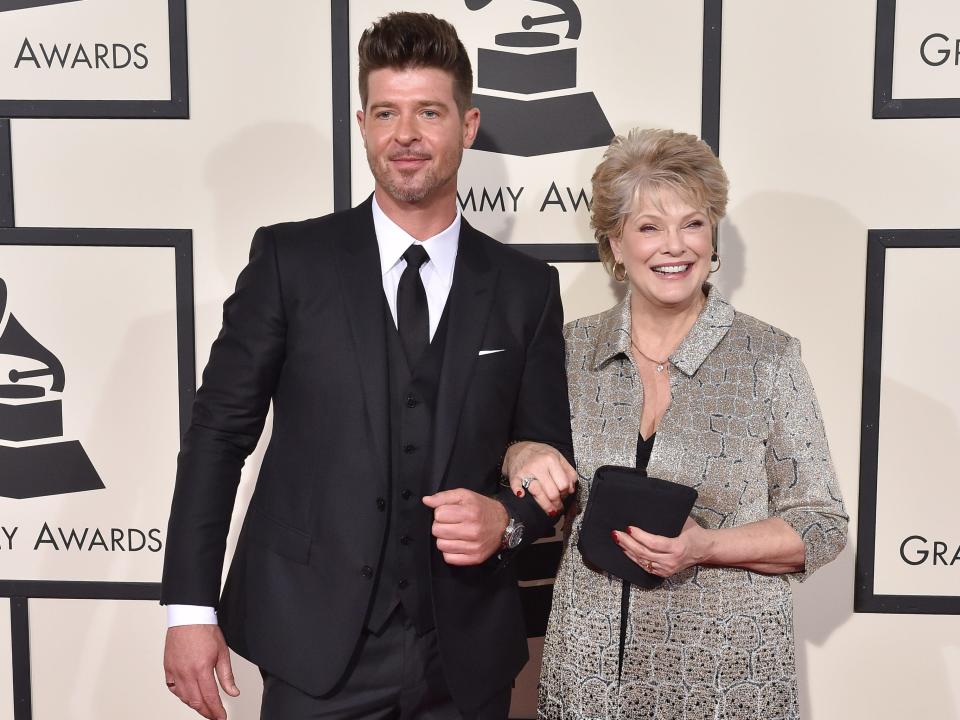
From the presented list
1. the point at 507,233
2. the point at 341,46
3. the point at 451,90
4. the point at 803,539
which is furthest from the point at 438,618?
the point at 341,46

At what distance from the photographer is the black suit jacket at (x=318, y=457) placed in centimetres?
143

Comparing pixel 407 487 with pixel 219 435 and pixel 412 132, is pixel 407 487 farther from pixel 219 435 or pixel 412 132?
pixel 412 132

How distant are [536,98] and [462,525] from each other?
1329mm

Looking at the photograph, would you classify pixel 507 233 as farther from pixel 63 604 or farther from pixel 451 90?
pixel 63 604

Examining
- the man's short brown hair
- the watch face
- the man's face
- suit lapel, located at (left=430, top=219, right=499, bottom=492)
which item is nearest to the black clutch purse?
the watch face

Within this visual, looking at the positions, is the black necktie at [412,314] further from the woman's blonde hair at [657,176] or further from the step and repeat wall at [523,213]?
the step and repeat wall at [523,213]

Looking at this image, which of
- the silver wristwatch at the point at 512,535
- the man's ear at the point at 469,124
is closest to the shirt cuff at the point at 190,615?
the silver wristwatch at the point at 512,535

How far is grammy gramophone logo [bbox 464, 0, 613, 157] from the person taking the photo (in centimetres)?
225

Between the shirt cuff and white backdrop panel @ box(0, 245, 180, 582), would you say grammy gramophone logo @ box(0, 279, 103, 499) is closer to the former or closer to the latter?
white backdrop panel @ box(0, 245, 180, 582)

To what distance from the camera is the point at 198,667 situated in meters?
1.42

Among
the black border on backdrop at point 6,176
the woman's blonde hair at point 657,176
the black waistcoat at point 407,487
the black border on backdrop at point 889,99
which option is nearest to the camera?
the black waistcoat at point 407,487

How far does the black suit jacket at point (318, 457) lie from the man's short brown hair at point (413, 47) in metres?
0.29

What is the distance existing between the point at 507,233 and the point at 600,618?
1.08 meters

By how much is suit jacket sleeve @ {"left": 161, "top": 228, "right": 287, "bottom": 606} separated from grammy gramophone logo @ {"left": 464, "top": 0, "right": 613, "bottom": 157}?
3.30 ft
